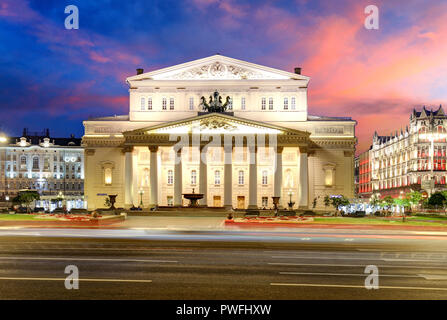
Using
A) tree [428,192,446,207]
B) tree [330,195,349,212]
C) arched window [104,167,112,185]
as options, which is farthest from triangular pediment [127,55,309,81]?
tree [428,192,446,207]

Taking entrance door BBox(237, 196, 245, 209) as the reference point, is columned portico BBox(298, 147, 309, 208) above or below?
above

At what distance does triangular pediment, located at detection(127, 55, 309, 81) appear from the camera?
76.9 meters

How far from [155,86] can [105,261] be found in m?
62.0

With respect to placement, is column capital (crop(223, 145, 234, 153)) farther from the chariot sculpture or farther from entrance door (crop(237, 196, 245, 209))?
entrance door (crop(237, 196, 245, 209))

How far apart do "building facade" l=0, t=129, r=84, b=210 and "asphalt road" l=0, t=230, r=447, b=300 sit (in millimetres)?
112500

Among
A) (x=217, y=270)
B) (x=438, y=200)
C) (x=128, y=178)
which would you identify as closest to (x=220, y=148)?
(x=128, y=178)

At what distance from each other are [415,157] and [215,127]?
212 ft

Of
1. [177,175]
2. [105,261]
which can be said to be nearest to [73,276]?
[105,261]

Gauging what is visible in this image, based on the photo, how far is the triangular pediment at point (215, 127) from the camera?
6788cm

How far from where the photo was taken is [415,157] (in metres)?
115
